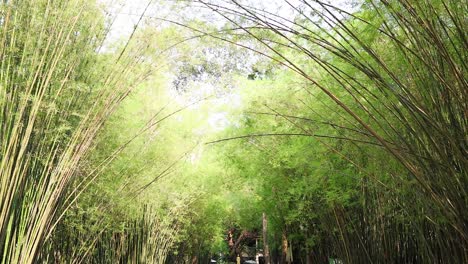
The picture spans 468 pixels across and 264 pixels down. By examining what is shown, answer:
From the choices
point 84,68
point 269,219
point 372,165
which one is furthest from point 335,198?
point 269,219

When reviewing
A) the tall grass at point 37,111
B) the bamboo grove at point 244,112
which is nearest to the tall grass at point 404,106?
the bamboo grove at point 244,112

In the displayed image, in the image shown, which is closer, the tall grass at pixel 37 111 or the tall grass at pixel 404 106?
the tall grass at pixel 404 106

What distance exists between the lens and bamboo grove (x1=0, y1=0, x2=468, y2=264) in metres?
2.22

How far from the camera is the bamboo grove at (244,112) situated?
222cm

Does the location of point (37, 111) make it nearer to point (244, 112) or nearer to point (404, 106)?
point (404, 106)

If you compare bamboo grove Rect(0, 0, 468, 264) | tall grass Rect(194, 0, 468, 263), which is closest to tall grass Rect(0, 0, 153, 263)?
bamboo grove Rect(0, 0, 468, 264)

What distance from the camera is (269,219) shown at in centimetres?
1168

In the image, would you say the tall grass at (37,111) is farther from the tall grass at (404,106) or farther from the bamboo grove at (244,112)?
the tall grass at (404,106)

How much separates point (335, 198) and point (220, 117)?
7.05 meters

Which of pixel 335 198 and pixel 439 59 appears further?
pixel 335 198

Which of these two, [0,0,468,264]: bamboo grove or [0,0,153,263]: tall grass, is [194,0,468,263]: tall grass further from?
[0,0,153,263]: tall grass

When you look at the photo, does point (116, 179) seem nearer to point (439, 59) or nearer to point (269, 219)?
point (439, 59)

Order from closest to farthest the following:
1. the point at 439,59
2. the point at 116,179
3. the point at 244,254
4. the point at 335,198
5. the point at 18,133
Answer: the point at 439,59 < the point at 18,133 < the point at 116,179 < the point at 335,198 < the point at 244,254

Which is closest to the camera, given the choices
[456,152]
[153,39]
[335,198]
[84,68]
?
[456,152]
